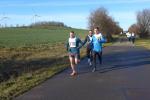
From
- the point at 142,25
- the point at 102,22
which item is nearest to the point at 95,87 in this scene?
the point at 102,22

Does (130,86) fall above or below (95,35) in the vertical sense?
below

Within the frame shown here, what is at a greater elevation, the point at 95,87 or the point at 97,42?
the point at 97,42

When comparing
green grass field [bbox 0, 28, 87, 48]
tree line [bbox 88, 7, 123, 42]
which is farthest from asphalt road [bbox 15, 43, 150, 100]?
tree line [bbox 88, 7, 123, 42]

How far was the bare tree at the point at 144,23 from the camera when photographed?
4541 inches

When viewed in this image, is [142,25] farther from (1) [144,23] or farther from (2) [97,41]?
(2) [97,41]

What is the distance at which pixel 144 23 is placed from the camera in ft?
399

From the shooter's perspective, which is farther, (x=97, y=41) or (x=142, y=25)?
(x=142, y=25)

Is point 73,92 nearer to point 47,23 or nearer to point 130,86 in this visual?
point 130,86

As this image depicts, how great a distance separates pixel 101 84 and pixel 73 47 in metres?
3.39

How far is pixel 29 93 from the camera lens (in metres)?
11.0

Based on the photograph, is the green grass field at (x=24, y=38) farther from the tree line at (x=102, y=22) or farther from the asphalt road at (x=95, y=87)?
the asphalt road at (x=95, y=87)

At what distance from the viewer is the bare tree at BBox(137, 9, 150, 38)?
378ft

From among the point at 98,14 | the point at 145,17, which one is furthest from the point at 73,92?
the point at 145,17

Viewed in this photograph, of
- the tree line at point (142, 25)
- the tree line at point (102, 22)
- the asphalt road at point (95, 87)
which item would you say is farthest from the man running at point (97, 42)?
the tree line at point (142, 25)
